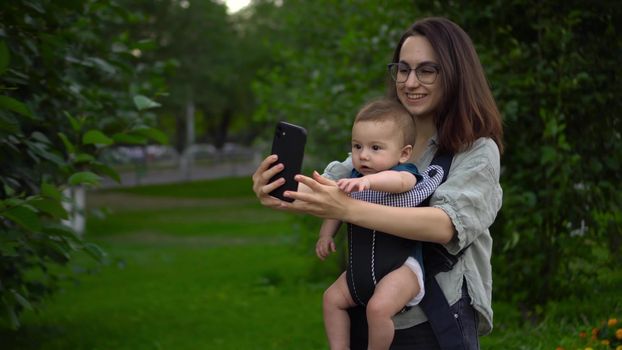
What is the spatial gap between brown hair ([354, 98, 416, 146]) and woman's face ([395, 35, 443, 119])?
0.22ft

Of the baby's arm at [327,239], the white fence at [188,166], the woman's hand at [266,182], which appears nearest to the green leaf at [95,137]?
the baby's arm at [327,239]

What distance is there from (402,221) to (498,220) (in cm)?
335

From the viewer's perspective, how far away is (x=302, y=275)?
36.3 feet

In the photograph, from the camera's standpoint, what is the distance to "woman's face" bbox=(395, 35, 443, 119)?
8.70 feet

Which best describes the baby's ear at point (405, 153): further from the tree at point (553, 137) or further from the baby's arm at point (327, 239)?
the tree at point (553, 137)

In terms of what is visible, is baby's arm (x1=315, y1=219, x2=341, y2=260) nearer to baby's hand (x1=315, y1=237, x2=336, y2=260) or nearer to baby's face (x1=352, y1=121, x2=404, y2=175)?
baby's hand (x1=315, y1=237, x2=336, y2=260)

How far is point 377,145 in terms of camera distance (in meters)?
2.53

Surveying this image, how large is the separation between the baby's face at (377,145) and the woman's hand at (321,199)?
196mm

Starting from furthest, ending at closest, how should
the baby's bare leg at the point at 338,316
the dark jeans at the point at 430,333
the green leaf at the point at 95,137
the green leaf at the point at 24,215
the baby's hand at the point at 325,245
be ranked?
the green leaf at the point at 95,137, the green leaf at the point at 24,215, the baby's hand at the point at 325,245, the baby's bare leg at the point at 338,316, the dark jeans at the point at 430,333

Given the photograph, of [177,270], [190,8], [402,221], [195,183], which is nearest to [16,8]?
[402,221]

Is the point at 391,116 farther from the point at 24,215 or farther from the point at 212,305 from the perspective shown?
the point at 212,305

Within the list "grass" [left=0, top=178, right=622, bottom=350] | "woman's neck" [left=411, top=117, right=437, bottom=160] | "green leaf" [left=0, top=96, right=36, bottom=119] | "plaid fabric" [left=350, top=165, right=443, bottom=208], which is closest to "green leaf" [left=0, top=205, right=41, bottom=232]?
"green leaf" [left=0, top=96, right=36, bottom=119]

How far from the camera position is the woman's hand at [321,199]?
2.33 metres

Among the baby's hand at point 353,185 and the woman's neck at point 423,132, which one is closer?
the baby's hand at point 353,185
